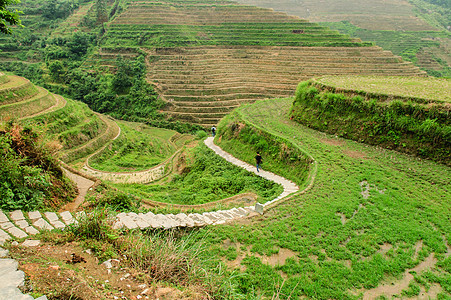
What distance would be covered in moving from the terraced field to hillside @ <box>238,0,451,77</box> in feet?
58.9

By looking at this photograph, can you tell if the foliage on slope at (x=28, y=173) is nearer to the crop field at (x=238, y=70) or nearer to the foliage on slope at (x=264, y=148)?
the foliage on slope at (x=264, y=148)

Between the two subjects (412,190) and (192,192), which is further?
(192,192)

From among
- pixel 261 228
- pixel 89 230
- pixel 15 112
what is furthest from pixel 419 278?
pixel 15 112

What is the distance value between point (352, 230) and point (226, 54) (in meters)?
43.5

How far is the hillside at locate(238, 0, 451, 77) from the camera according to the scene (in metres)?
55.0

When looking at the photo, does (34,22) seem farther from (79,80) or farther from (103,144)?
(103,144)

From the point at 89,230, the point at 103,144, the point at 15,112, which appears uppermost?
the point at 89,230

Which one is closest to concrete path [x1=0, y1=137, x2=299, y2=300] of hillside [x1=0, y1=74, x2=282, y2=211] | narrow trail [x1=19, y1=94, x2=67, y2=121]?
hillside [x1=0, y1=74, x2=282, y2=211]

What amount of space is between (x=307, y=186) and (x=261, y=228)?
318 centimetres

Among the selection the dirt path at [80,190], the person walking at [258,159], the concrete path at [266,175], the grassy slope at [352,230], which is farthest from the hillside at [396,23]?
the dirt path at [80,190]

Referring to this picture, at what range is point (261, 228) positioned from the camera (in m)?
7.50

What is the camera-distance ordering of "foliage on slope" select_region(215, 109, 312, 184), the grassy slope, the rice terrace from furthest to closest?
"foliage on slope" select_region(215, 109, 312, 184), the grassy slope, the rice terrace

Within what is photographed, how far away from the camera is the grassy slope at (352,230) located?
5.84 meters

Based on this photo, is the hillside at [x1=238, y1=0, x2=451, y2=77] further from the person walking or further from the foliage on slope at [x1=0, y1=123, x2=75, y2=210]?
the foliage on slope at [x1=0, y1=123, x2=75, y2=210]
